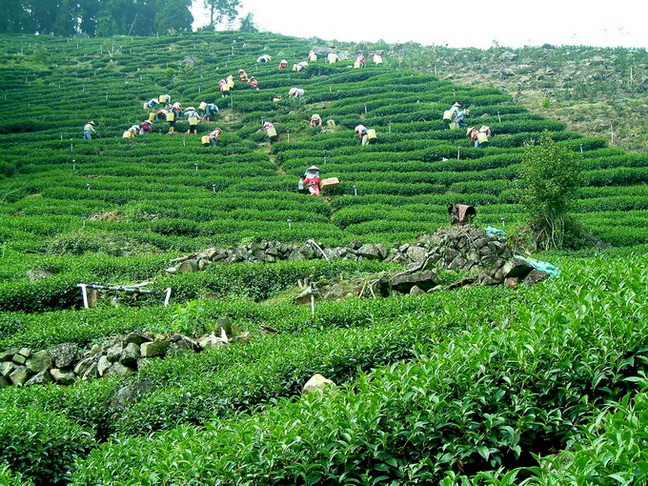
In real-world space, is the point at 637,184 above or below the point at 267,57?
below

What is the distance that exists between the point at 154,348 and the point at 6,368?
275 centimetres

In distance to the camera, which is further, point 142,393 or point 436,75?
point 436,75

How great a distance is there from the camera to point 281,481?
4863 mm

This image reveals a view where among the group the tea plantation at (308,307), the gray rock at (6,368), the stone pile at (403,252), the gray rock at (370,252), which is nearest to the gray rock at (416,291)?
the tea plantation at (308,307)

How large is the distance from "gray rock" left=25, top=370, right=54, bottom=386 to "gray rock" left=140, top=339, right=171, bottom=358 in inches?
68.2

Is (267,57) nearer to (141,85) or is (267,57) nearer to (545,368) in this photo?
(141,85)

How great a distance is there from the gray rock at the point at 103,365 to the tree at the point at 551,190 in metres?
14.1

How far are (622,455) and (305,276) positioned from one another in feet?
43.0

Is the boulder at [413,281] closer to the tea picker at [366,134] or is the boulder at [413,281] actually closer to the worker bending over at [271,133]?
the tea picker at [366,134]

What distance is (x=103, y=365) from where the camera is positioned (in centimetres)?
1018

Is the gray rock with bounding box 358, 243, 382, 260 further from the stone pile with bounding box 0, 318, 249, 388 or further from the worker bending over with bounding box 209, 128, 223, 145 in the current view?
the worker bending over with bounding box 209, 128, 223, 145

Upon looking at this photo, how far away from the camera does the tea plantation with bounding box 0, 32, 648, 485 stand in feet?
16.1

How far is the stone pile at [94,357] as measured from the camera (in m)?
10.2

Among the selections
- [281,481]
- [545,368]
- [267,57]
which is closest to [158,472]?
[281,481]
